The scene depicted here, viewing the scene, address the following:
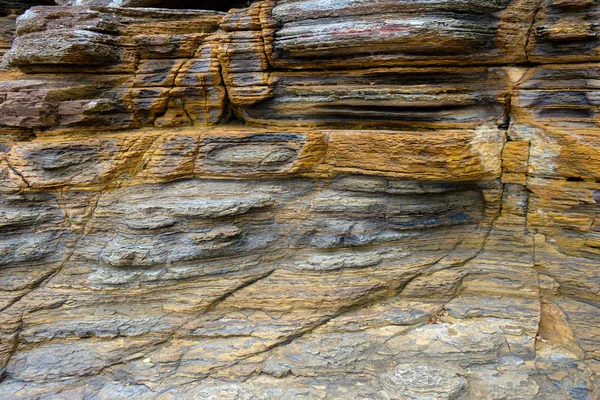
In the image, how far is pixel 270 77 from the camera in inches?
249

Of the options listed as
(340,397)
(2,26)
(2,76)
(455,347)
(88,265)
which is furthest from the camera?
(2,26)

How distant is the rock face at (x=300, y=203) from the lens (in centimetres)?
552

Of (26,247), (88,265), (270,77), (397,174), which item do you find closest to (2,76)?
(26,247)

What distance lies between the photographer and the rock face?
552cm

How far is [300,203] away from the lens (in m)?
6.25

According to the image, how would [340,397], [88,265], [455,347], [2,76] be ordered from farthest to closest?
[2,76], [88,265], [455,347], [340,397]

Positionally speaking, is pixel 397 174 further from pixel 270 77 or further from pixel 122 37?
pixel 122 37

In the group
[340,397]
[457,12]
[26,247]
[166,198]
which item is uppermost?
[457,12]

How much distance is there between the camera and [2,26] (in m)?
7.79

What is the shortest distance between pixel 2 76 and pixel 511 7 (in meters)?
7.06

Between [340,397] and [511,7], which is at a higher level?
[511,7]

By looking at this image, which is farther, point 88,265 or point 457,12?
point 88,265

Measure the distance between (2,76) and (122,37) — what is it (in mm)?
1969

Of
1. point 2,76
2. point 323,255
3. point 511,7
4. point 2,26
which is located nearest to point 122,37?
point 2,76
